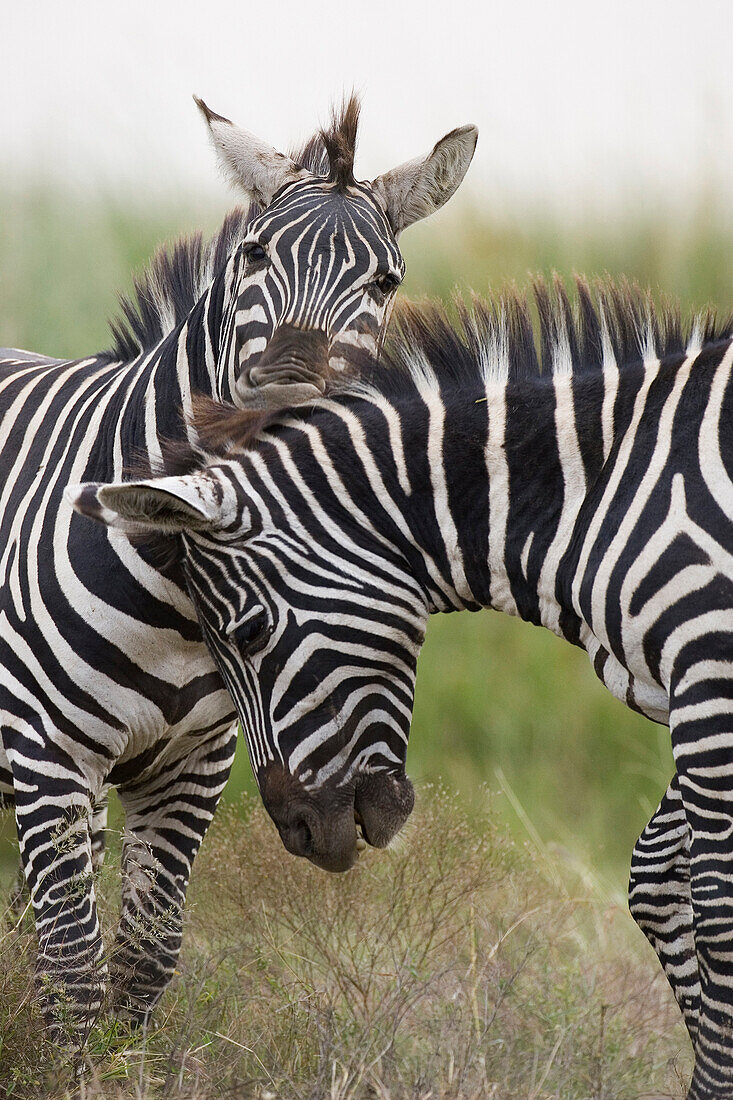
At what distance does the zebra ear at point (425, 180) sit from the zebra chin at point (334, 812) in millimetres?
2362

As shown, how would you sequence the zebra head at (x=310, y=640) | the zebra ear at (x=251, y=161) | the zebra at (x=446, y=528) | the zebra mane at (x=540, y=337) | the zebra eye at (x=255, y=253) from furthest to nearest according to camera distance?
the zebra ear at (x=251, y=161) → the zebra eye at (x=255, y=253) → the zebra mane at (x=540, y=337) → the zebra head at (x=310, y=640) → the zebra at (x=446, y=528)

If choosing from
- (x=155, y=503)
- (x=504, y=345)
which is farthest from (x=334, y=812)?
(x=504, y=345)

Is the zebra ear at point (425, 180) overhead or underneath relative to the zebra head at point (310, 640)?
overhead

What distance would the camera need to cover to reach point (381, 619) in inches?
136

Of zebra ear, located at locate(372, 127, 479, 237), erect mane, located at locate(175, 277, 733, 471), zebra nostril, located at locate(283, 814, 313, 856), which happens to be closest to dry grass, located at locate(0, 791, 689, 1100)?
zebra nostril, located at locate(283, 814, 313, 856)

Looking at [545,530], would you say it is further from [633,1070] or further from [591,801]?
[591,801]

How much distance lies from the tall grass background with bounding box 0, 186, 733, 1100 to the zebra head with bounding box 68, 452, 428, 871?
0.74 meters

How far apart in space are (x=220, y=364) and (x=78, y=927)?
6.62 feet

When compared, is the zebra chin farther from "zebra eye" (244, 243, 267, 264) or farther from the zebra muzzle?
"zebra eye" (244, 243, 267, 264)

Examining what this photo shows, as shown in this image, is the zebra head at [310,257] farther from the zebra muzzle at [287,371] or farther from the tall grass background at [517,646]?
the tall grass background at [517,646]

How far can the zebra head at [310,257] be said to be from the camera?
13.2ft

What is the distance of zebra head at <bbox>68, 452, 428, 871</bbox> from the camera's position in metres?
3.43

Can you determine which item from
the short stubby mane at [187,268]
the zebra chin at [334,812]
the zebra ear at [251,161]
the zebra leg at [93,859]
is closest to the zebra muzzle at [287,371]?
the short stubby mane at [187,268]

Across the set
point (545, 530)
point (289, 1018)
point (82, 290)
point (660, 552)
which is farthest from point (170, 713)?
point (82, 290)
